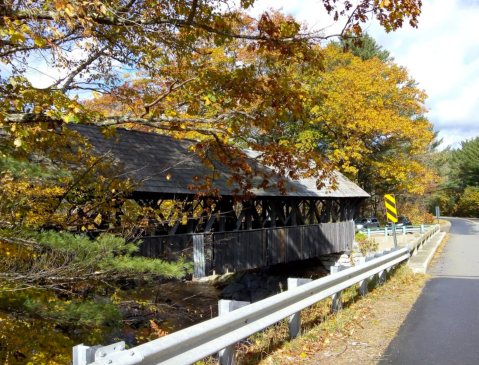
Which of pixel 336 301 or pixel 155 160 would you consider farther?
pixel 155 160

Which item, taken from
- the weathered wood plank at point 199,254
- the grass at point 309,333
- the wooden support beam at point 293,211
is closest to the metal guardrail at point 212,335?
the grass at point 309,333

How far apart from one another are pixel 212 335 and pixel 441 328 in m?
3.41

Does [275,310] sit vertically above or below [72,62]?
below

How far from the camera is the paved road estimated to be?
4.36 metres

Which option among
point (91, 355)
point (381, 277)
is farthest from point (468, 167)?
point (91, 355)

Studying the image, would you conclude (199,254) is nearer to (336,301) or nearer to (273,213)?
(273,213)

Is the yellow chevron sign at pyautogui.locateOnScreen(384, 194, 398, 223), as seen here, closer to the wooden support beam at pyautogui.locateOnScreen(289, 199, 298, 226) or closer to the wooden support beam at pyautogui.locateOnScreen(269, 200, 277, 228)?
the wooden support beam at pyautogui.locateOnScreen(269, 200, 277, 228)

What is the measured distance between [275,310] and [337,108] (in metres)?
22.1

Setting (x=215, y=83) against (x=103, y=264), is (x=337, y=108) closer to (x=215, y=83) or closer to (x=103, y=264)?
(x=215, y=83)

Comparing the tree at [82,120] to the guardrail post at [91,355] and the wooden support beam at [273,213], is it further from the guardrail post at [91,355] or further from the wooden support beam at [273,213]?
the wooden support beam at [273,213]

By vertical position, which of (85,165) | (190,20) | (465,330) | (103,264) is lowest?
(465,330)

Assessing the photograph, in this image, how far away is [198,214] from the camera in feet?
40.4

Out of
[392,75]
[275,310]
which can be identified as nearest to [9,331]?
[275,310]

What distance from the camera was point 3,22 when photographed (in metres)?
4.47
